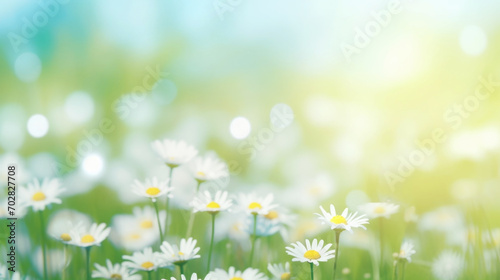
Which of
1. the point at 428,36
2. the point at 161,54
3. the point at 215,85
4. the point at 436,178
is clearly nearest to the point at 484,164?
the point at 436,178

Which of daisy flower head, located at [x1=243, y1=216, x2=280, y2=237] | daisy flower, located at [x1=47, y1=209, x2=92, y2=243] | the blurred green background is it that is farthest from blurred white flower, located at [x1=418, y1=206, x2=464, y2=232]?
daisy flower, located at [x1=47, y1=209, x2=92, y2=243]

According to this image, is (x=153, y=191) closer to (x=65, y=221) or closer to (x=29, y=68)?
(x=65, y=221)

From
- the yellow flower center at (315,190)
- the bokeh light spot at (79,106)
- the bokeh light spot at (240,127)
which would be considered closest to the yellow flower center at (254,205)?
the yellow flower center at (315,190)

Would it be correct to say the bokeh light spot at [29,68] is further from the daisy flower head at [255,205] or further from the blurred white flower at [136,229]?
the daisy flower head at [255,205]

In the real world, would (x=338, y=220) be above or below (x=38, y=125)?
below

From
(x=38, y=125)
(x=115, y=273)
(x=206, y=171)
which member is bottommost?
(x=115, y=273)

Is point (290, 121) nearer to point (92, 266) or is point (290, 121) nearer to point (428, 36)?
point (428, 36)

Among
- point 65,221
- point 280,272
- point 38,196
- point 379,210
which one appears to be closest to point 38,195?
point 38,196
